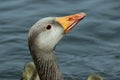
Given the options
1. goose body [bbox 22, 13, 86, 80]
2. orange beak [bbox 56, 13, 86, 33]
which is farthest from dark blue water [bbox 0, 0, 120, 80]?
orange beak [bbox 56, 13, 86, 33]

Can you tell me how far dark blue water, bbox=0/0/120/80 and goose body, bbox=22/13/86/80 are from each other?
8.60 ft

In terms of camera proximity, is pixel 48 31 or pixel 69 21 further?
pixel 69 21

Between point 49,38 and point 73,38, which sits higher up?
point 49,38

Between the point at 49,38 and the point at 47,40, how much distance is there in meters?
0.05

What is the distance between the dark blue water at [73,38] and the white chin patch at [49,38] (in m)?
2.93

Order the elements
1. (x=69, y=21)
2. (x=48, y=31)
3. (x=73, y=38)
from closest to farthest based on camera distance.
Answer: (x=48, y=31) → (x=69, y=21) → (x=73, y=38)

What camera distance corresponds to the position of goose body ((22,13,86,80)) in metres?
8.88

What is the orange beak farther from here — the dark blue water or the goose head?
the dark blue water

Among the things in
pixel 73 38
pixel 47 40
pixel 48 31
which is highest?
pixel 48 31

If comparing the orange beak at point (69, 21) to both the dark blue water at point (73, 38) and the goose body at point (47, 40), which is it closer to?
the goose body at point (47, 40)

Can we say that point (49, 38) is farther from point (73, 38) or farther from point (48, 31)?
point (73, 38)

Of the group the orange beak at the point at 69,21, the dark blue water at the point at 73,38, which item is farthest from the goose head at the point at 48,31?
the dark blue water at the point at 73,38

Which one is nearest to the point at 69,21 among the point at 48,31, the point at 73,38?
the point at 48,31

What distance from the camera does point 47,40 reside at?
9.05 meters
